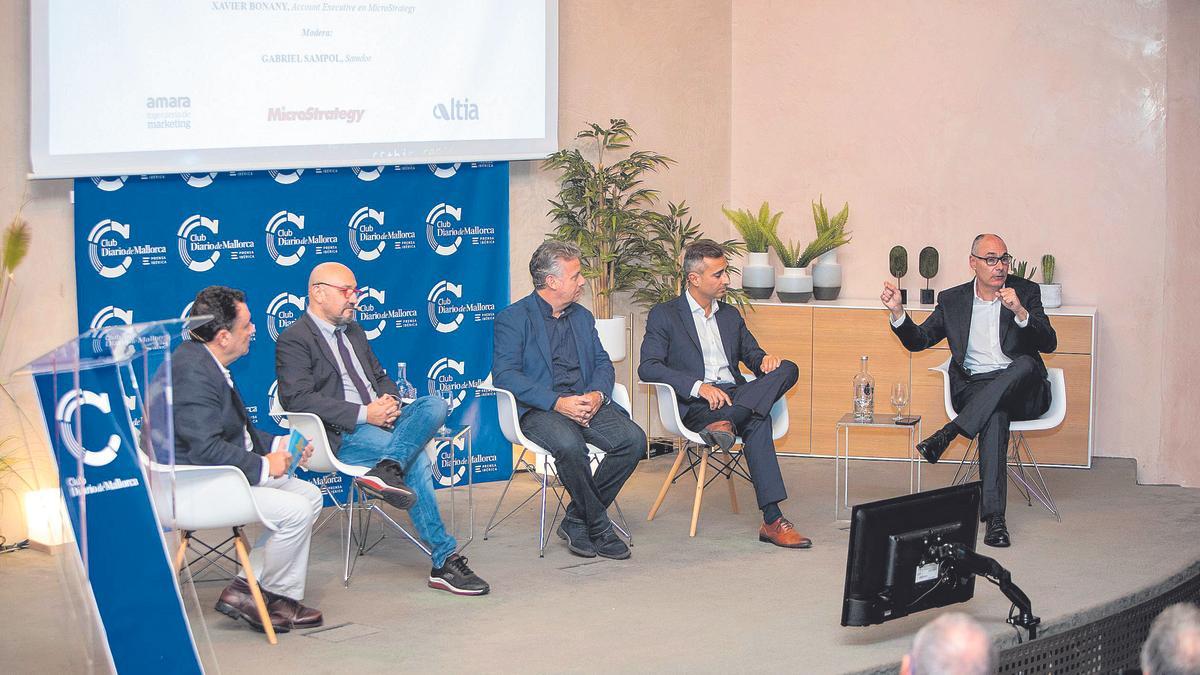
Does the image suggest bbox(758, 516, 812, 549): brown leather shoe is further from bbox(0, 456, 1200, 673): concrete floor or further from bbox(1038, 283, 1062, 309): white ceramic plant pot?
bbox(1038, 283, 1062, 309): white ceramic plant pot

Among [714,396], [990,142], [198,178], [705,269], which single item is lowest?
[714,396]

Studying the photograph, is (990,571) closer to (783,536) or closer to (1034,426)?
(783,536)

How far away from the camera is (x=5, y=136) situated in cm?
557

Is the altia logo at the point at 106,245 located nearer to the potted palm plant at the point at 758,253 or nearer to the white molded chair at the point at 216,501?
the white molded chair at the point at 216,501

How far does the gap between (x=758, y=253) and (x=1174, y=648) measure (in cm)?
558

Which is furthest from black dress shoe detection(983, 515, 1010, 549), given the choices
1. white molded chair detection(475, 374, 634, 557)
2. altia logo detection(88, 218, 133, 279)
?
altia logo detection(88, 218, 133, 279)

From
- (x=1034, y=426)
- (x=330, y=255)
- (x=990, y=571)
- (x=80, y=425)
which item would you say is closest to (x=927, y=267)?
(x=1034, y=426)

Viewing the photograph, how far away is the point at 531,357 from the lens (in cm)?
594

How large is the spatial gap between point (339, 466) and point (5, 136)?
6.43 feet

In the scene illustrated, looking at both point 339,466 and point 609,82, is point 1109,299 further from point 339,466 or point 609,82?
point 339,466

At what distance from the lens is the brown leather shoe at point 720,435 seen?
5945 millimetres

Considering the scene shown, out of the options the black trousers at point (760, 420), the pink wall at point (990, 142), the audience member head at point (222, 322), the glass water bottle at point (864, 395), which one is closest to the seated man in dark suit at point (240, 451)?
the audience member head at point (222, 322)

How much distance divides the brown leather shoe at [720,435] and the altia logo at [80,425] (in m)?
2.94

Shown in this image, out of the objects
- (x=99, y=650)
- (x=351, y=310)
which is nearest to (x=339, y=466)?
(x=351, y=310)
